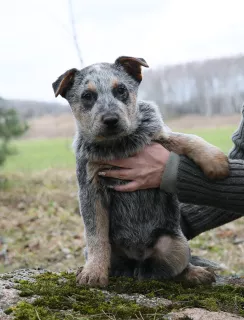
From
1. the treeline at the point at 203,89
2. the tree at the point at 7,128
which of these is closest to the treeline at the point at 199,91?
the treeline at the point at 203,89

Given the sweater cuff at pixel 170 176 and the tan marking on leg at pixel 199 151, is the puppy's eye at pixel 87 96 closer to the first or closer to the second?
the tan marking on leg at pixel 199 151

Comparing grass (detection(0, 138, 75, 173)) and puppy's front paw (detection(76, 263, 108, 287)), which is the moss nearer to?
puppy's front paw (detection(76, 263, 108, 287))

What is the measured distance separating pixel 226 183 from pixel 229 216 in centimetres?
83

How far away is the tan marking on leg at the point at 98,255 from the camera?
3064 millimetres

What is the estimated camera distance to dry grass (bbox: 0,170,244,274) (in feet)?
20.2

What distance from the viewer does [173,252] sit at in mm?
3215

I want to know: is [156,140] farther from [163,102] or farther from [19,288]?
[163,102]

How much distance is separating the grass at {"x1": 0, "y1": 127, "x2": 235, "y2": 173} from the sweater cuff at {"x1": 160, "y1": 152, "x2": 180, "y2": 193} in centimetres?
466

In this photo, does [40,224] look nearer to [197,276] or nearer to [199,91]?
[197,276]

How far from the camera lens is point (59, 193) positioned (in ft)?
29.1

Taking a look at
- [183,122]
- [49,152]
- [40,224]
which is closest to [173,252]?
[40,224]

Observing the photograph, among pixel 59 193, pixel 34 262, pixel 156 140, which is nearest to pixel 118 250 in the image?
pixel 156 140

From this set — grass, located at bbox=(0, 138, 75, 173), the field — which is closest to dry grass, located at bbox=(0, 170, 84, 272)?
the field

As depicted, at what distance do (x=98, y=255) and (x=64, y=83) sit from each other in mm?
1150
